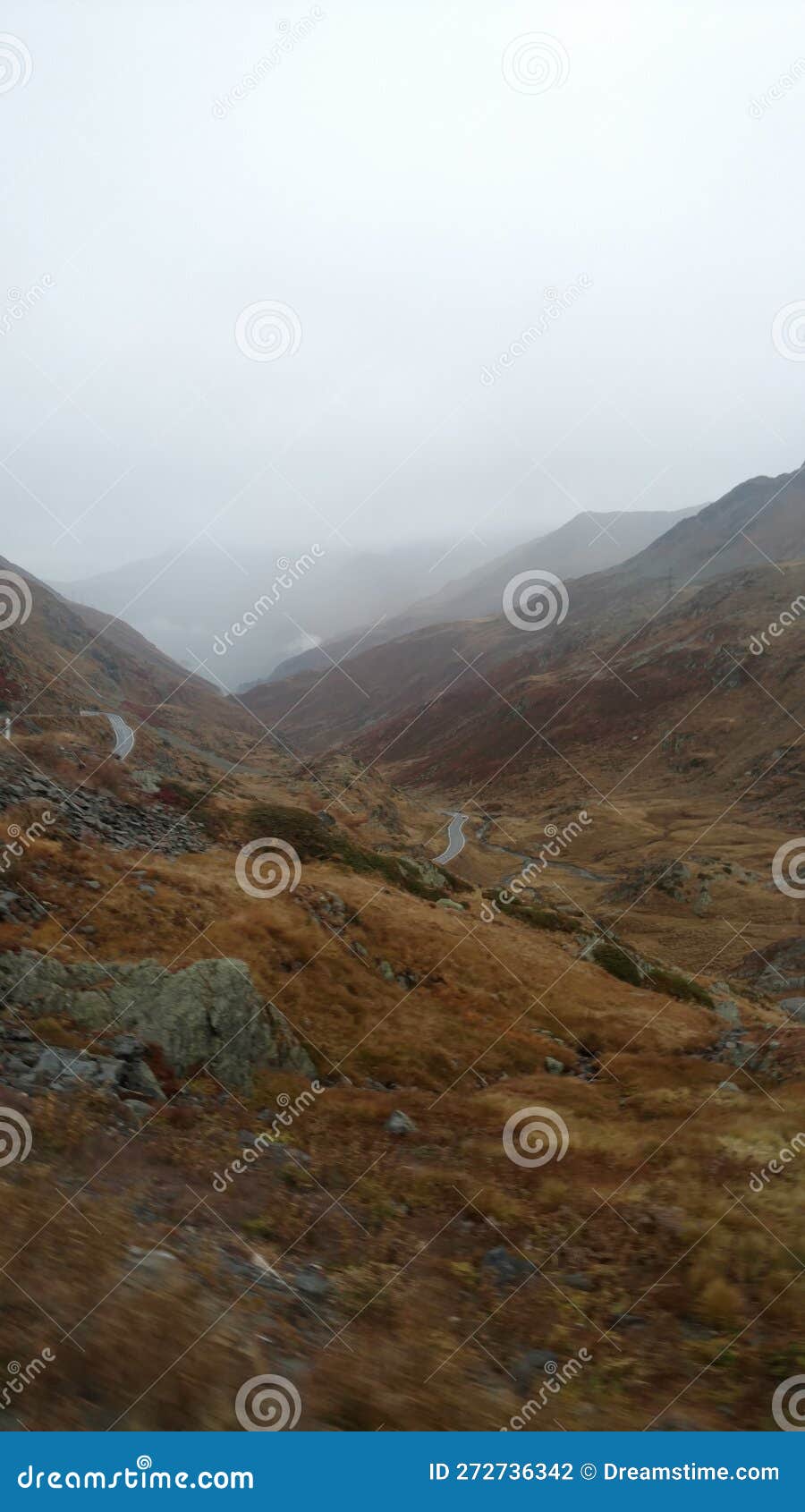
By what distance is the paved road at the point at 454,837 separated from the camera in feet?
195

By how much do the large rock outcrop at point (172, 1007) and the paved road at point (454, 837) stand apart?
3527 cm

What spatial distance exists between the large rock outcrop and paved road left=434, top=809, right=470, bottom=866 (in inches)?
1389

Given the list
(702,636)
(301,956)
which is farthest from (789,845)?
(702,636)

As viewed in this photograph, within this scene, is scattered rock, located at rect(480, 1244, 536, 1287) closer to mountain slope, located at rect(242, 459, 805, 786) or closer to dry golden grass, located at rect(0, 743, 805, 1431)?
dry golden grass, located at rect(0, 743, 805, 1431)

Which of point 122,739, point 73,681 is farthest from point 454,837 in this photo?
point 73,681

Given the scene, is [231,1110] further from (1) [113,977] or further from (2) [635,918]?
(2) [635,918]

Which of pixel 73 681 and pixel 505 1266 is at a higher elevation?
pixel 505 1266

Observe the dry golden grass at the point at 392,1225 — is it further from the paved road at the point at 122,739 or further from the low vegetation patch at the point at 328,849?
the paved road at the point at 122,739

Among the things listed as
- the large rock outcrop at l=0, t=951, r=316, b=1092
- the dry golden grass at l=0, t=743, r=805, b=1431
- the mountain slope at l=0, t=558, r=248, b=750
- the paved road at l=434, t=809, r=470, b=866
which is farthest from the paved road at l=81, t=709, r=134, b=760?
the large rock outcrop at l=0, t=951, r=316, b=1092

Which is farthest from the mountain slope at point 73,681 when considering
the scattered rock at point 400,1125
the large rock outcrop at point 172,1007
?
the scattered rock at point 400,1125

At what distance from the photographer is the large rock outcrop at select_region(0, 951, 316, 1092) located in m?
13.5

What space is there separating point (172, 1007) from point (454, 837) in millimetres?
57923

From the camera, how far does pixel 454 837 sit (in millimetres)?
71125

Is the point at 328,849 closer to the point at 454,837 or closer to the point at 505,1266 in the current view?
the point at 505,1266
